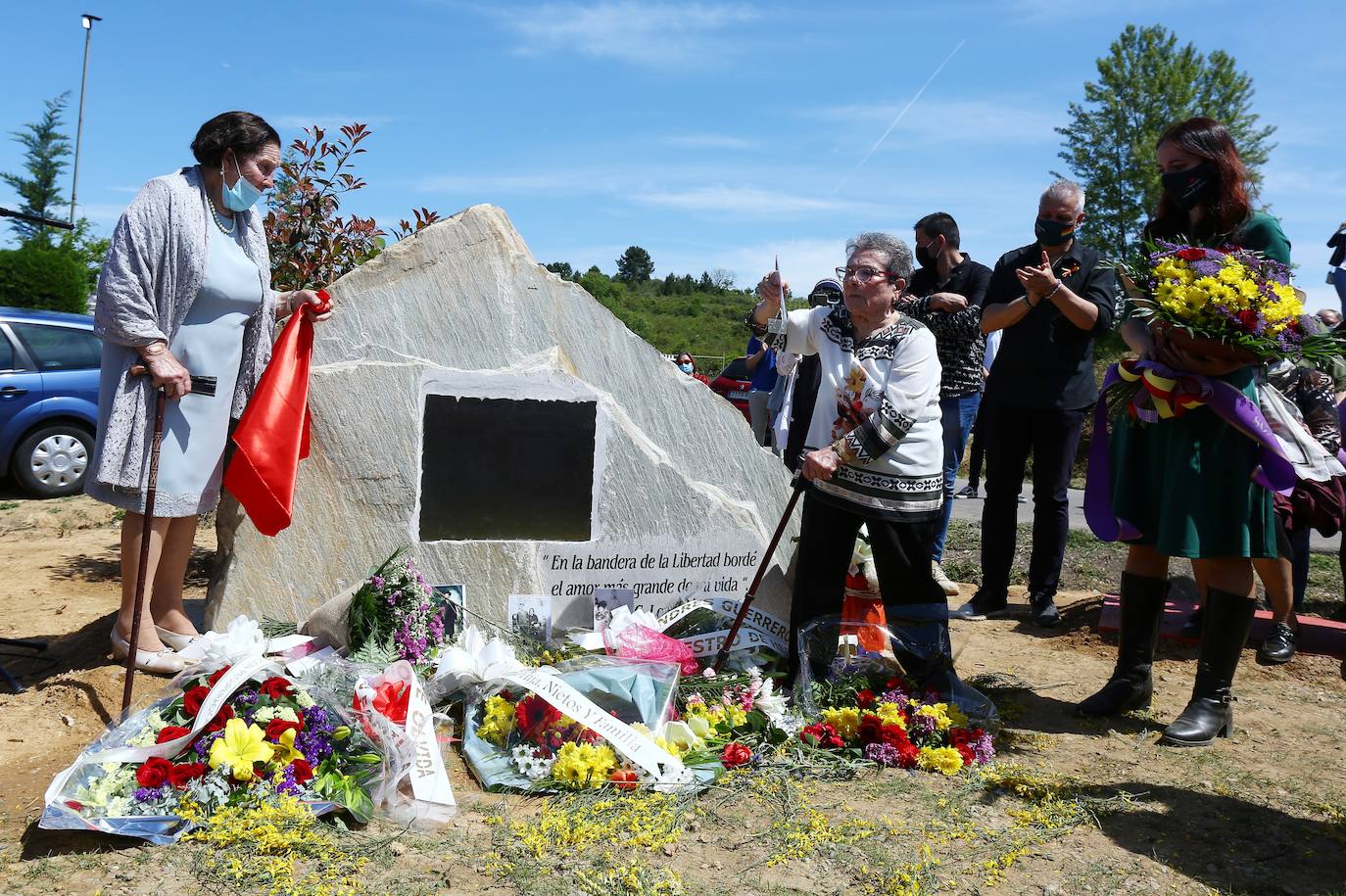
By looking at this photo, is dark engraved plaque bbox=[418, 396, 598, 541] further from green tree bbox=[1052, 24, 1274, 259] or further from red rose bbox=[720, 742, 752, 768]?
green tree bbox=[1052, 24, 1274, 259]

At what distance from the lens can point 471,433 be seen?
3.98 metres

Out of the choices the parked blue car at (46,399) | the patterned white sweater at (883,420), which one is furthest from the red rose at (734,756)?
the parked blue car at (46,399)

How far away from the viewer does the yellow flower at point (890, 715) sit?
323 centimetres

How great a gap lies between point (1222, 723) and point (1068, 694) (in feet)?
2.07

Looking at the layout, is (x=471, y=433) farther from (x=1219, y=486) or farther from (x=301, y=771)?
(x=1219, y=486)

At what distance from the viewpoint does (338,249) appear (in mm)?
4715

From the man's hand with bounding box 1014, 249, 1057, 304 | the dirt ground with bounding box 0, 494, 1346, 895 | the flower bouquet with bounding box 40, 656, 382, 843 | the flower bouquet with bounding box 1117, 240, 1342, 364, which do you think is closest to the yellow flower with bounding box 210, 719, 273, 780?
the flower bouquet with bounding box 40, 656, 382, 843

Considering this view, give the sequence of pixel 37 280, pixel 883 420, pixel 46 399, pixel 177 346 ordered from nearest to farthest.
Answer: pixel 883 420 < pixel 177 346 < pixel 46 399 < pixel 37 280

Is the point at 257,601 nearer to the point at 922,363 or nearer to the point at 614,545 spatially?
the point at 614,545

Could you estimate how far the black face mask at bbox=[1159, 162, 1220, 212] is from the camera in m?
3.37

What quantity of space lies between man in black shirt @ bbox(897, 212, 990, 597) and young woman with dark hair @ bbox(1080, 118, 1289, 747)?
114 cm

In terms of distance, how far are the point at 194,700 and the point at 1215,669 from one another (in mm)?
3253

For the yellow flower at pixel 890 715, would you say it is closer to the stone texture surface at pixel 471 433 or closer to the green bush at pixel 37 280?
the stone texture surface at pixel 471 433

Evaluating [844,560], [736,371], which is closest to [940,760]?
[844,560]
